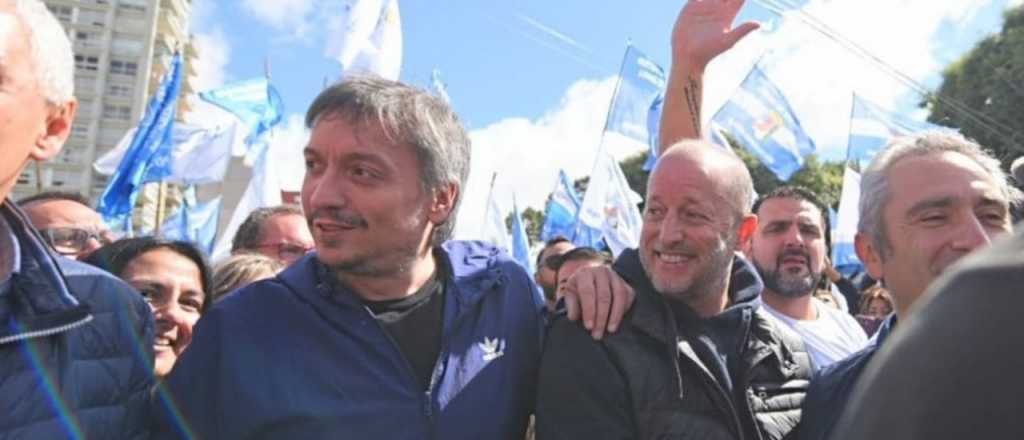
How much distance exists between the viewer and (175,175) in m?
11.4

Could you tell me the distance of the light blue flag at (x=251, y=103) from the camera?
1055 cm

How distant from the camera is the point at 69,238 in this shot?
4.02m

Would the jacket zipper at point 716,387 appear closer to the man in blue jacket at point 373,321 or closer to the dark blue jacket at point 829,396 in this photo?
the dark blue jacket at point 829,396

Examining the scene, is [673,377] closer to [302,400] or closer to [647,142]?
[302,400]

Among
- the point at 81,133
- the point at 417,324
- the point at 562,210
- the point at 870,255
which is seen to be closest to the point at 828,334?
the point at 870,255

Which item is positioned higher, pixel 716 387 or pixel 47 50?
pixel 47 50

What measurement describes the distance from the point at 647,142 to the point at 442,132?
7776 millimetres

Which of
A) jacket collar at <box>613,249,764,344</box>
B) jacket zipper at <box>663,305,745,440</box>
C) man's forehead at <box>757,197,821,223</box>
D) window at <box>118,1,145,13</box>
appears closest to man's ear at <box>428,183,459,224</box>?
jacket collar at <box>613,249,764,344</box>

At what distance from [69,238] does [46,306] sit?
2.73 metres

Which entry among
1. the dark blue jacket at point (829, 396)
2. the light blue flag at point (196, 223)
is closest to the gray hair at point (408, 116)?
the dark blue jacket at point (829, 396)

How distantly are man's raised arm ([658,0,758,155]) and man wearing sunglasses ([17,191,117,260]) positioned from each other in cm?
270

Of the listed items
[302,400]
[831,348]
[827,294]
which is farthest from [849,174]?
[302,400]

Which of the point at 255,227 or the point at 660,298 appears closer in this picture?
the point at 660,298

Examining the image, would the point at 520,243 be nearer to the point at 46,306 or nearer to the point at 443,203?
the point at 443,203
